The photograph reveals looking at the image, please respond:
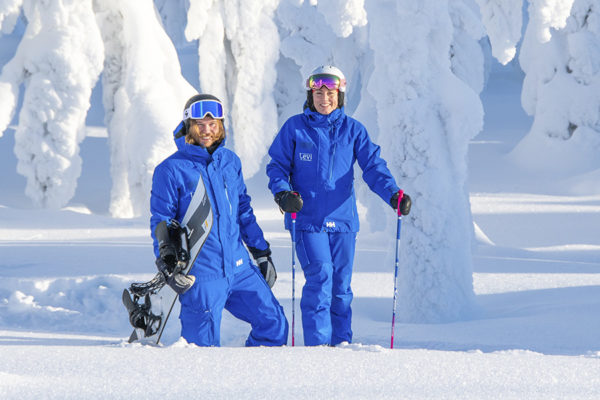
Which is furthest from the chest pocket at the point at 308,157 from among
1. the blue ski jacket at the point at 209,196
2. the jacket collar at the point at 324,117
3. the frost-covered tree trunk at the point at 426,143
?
the frost-covered tree trunk at the point at 426,143

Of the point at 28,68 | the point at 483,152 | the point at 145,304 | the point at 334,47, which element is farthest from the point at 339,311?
the point at 483,152

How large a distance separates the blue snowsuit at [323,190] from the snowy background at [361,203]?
2.19 ft

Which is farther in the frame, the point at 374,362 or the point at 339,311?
the point at 339,311

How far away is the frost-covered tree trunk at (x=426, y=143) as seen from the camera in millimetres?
6496

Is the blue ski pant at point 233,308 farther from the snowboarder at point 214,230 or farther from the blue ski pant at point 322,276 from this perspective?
the blue ski pant at point 322,276

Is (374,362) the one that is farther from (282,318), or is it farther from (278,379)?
(282,318)

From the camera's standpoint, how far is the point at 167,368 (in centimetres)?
304

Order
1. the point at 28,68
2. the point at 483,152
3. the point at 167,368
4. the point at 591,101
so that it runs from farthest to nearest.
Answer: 1. the point at 483,152
2. the point at 591,101
3. the point at 28,68
4. the point at 167,368

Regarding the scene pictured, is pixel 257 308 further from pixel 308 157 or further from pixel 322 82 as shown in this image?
pixel 322 82

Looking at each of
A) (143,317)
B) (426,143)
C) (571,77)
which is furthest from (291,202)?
(571,77)

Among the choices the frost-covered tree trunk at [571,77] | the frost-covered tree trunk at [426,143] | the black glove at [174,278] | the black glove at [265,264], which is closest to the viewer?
the black glove at [174,278]

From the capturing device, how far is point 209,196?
3732mm

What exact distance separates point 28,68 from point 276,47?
3613mm

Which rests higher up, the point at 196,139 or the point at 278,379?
the point at 196,139
